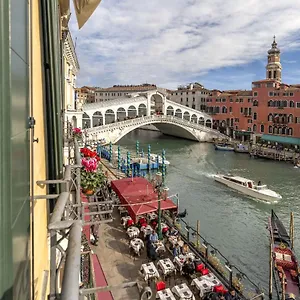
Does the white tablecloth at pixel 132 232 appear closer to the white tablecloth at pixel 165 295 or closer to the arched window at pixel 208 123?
the white tablecloth at pixel 165 295

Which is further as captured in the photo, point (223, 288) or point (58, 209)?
point (223, 288)

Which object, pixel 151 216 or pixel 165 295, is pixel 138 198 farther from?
pixel 165 295

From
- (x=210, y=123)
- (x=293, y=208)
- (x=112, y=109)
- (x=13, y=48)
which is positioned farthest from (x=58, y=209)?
(x=210, y=123)

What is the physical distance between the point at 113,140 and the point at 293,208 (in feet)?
73.6

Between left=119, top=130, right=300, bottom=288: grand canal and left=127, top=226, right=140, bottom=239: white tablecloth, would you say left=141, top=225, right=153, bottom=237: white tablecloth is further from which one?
left=119, top=130, right=300, bottom=288: grand canal

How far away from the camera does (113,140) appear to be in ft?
117

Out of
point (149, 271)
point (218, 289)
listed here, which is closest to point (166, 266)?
point (149, 271)

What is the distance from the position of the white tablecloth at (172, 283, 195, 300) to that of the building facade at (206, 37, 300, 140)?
31023 millimetres

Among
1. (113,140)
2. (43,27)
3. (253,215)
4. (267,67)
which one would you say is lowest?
(253,215)

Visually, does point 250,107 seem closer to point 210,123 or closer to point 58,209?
point 210,123

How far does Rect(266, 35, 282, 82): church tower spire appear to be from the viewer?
4345cm

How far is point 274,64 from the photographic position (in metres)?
43.4

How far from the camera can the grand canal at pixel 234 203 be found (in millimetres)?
11359

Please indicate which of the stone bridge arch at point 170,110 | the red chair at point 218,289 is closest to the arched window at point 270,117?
the stone bridge arch at point 170,110
